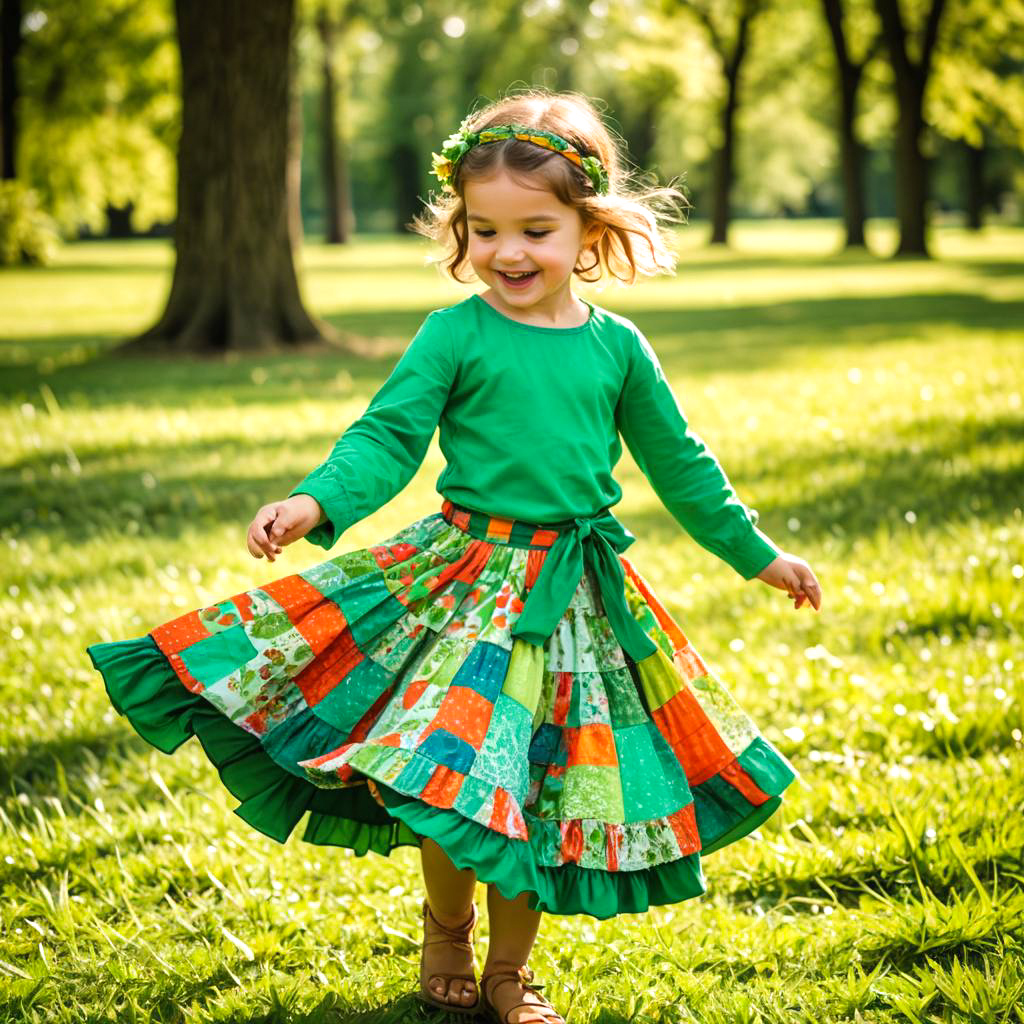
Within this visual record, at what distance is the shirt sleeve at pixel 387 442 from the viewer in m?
2.38

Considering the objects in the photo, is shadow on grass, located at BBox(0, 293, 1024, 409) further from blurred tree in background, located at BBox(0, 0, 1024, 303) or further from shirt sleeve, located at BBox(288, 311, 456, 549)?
shirt sleeve, located at BBox(288, 311, 456, 549)

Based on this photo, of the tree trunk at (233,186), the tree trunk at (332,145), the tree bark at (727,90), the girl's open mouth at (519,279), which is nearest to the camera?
the girl's open mouth at (519,279)

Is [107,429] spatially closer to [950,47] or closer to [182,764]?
[182,764]

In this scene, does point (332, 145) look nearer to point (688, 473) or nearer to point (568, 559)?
point (688, 473)

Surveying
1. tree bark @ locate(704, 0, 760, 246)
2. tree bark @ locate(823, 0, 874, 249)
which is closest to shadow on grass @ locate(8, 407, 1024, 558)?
tree bark @ locate(823, 0, 874, 249)

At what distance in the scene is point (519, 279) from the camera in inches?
103

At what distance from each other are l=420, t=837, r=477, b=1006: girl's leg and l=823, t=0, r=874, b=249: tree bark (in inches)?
1265

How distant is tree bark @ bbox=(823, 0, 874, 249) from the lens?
102 feet

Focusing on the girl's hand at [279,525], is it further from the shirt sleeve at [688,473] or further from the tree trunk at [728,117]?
the tree trunk at [728,117]

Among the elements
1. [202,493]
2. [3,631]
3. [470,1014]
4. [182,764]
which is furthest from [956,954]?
[202,493]

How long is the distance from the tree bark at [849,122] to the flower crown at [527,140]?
31.4 metres

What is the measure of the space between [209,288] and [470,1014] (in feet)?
36.7

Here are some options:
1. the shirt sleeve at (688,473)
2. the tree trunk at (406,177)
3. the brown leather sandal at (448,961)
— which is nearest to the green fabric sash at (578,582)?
Result: the shirt sleeve at (688,473)

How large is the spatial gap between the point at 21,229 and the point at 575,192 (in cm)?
3021
